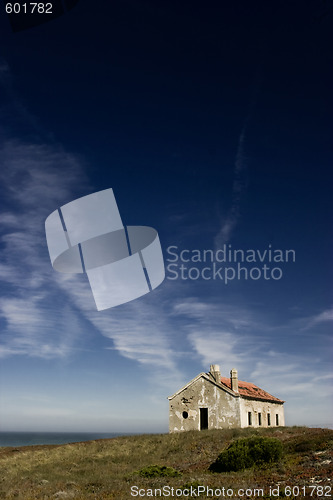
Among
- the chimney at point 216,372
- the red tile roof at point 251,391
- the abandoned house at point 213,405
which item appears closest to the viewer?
the abandoned house at point 213,405

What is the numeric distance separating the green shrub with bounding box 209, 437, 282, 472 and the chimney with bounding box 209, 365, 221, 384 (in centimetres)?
1883

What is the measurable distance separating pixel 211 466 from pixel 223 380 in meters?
21.5

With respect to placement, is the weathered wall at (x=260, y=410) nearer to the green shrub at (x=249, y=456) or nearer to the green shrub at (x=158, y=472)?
the green shrub at (x=249, y=456)

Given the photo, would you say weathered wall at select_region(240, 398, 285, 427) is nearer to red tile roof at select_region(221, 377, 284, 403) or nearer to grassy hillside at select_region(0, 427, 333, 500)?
red tile roof at select_region(221, 377, 284, 403)

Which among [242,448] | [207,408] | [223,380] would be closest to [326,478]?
[242,448]

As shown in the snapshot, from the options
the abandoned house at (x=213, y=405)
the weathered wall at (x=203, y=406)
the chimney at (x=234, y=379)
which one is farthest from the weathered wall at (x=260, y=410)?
the chimney at (x=234, y=379)

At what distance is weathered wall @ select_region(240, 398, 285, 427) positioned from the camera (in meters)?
36.5

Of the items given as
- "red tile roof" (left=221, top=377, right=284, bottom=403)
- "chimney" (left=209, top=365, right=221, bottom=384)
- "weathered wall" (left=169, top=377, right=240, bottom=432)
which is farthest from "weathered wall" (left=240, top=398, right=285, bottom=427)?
"chimney" (left=209, top=365, right=221, bottom=384)

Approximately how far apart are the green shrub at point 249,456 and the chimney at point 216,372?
1883 cm

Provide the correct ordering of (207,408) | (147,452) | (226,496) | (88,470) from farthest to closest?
(207,408)
(147,452)
(88,470)
(226,496)

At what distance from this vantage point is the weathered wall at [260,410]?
36.5 metres

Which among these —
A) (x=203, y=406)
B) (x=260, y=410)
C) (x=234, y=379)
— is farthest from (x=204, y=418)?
(x=260, y=410)

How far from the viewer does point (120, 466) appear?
23297 millimetres

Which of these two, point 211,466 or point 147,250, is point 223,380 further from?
point 147,250
